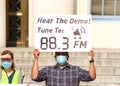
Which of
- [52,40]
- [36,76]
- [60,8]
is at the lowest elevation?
[36,76]

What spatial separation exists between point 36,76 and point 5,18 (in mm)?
6427

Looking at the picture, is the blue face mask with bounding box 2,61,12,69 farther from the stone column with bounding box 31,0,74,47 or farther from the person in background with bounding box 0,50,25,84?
the stone column with bounding box 31,0,74,47

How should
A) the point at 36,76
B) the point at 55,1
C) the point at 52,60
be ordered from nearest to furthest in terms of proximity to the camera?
the point at 36,76, the point at 52,60, the point at 55,1

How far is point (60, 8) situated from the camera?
11.5 meters

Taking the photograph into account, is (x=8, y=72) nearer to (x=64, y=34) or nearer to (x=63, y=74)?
(x=63, y=74)

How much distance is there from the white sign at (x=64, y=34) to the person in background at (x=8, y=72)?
38 cm

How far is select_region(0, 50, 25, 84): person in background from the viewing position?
564 cm

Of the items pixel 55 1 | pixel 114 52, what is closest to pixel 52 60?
pixel 114 52

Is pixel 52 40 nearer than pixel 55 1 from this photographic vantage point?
Yes

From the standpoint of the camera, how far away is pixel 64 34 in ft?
18.6

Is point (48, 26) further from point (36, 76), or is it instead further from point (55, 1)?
point (55, 1)

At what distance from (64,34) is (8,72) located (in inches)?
32.6

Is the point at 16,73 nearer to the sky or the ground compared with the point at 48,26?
nearer to the ground

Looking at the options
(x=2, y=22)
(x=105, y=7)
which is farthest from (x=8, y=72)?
(x=105, y=7)
